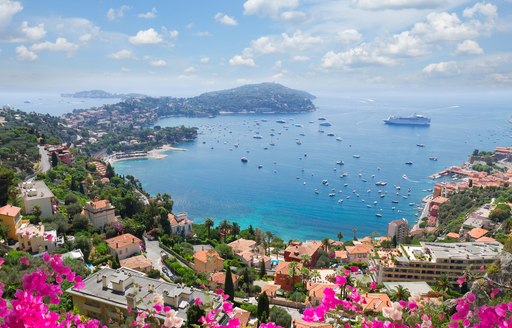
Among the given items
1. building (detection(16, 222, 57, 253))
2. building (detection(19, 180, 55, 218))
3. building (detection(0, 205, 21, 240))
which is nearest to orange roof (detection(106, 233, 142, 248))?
building (detection(16, 222, 57, 253))

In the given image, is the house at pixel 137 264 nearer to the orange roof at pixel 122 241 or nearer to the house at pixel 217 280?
the orange roof at pixel 122 241

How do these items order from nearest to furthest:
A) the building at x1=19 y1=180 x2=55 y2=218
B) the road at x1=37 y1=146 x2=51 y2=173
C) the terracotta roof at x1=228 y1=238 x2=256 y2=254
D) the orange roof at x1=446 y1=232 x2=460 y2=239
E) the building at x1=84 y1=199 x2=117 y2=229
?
the building at x1=19 y1=180 x2=55 y2=218 → the building at x1=84 y1=199 x2=117 y2=229 → the terracotta roof at x1=228 y1=238 x2=256 y2=254 → the orange roof at x1=446 y1=232 x2=460 y2=239 → the road at x1=37 y1=146 x2=51 y2=173

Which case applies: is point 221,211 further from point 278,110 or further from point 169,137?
point 278,110

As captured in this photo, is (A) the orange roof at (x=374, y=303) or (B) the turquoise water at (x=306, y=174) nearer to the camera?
(A) the orange roof at (x=374, y=303)

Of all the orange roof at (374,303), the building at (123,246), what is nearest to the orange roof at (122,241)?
the building at (123,246)

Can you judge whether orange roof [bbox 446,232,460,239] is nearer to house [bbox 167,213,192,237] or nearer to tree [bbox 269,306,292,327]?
tree [bbox 269,306,292,327]

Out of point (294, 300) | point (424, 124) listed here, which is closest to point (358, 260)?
point (294, 300)

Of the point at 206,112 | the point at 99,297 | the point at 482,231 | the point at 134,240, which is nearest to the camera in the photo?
the point at 99,297
